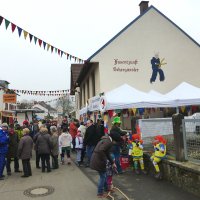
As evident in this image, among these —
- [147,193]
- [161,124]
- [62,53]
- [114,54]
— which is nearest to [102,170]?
[147,193]

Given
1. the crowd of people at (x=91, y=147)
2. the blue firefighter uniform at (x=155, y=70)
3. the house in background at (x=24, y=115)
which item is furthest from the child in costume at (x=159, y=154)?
the house in background at (x=24, y=115)

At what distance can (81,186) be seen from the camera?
7.99m

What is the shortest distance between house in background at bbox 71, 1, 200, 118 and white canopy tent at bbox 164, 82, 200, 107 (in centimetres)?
530

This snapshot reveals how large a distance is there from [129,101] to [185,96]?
8.23 ft

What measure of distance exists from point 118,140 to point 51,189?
246cm

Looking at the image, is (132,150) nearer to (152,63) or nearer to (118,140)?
(118,140)

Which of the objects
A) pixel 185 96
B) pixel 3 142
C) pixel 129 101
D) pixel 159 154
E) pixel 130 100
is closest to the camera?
pixel 159 154

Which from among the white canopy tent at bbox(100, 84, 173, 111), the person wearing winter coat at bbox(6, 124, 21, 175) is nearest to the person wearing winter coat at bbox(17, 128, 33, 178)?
the person wearing winter coat at bbox(6, 124, 21, 175)

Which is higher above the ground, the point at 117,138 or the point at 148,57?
the point at 148,57

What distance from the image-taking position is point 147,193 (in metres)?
7.06

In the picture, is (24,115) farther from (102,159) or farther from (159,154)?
(102,159)

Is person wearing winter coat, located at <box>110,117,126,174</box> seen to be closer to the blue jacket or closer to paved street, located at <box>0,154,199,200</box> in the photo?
paved street, located at <box>0,154,199,200</box>

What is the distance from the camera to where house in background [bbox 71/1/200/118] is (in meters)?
18.9

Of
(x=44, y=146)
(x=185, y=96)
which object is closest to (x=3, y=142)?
(x=44, y=146)
